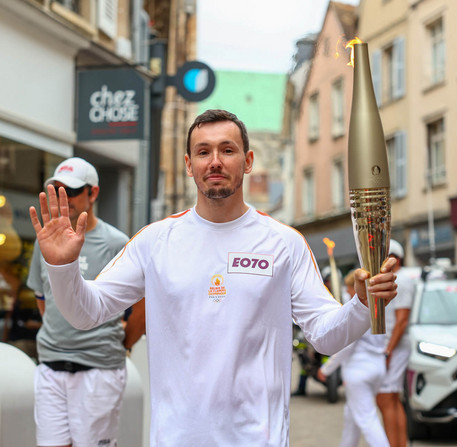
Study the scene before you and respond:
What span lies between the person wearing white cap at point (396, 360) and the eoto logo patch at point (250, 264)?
423 cm

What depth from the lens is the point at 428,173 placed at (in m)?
26.5

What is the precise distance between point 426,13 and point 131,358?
837 inches

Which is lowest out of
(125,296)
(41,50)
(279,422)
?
(279,422)

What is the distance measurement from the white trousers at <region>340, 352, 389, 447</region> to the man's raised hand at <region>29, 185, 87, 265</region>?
452 cm

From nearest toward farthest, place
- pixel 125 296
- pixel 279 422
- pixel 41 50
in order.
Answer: pixel 279 422 → pixel 125 296 → pixel 41 50

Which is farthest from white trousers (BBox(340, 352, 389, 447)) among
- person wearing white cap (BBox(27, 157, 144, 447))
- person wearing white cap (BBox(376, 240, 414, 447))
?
person wearing white cap (BBox(27, 157, 144, 447))

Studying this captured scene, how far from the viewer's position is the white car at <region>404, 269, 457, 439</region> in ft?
30.1

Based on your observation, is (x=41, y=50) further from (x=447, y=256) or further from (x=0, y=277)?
(x=447, y=256)

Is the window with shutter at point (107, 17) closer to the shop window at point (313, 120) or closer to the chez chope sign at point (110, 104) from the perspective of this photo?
the chez chope sign at point (110, 104)

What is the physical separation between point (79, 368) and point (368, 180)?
A: 2.53 m

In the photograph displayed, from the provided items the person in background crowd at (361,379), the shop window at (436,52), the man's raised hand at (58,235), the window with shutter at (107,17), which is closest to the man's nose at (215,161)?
the man's raised hand at (58,235)

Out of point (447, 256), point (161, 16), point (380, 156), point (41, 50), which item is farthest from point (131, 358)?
point (447, 256)

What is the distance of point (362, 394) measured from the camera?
7.27 metres

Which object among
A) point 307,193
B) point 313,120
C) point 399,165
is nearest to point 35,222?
point 399,165
